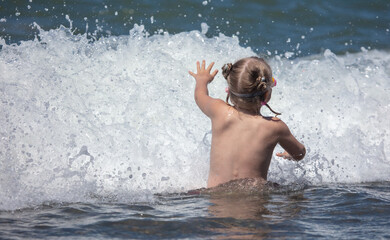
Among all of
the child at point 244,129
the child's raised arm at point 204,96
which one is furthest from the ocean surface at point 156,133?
the child's raised arm at point 204,96

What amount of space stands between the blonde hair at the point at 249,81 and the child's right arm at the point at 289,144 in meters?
0.19

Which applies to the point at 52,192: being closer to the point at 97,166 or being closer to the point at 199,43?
the point at 97,166

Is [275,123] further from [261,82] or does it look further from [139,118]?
[139,118]

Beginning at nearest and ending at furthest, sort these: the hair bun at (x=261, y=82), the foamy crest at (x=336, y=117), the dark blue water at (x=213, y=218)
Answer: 1. the dark blue water at (x=213, y=218)
2. the hair bun at (x=261, y=82)
3. the foamy crest at (x=336, y=117)

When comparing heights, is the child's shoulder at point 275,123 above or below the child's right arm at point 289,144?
above

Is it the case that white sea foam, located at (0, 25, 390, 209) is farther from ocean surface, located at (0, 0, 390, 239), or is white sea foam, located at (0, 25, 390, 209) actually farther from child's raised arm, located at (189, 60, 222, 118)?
child's raised arm, located at (189, 60, 222, 118)

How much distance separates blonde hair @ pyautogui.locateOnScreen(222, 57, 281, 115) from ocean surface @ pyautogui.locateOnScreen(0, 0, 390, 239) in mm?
614

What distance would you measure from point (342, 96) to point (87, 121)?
2858 mm

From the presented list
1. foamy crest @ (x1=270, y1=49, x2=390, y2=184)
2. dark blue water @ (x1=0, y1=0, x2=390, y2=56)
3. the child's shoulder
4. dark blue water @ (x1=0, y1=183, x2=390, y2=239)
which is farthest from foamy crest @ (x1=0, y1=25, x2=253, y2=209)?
dark blue water @ (x1=0, y1=0, x2=390, y2=56)

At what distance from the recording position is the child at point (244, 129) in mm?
3475

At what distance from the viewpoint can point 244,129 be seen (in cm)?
356

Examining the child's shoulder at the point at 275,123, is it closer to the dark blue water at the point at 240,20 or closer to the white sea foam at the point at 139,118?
the white sea foam at the point at 139,118

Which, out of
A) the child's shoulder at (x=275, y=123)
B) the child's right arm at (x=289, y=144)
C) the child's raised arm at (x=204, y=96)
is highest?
the child's raised arm at (x=204, y=96)

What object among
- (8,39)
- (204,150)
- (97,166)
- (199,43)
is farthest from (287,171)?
(8,39)
